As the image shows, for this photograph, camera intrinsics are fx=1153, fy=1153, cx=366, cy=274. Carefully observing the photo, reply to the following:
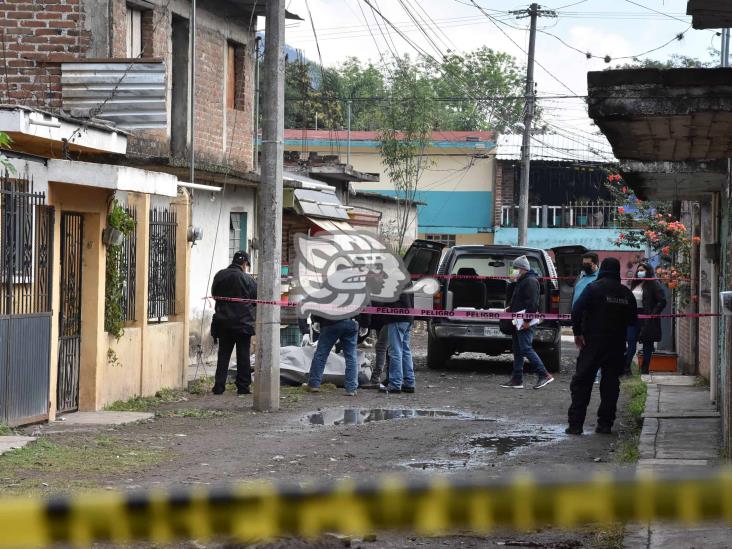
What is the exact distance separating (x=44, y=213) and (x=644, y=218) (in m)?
14.6

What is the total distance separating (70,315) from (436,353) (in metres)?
7.70

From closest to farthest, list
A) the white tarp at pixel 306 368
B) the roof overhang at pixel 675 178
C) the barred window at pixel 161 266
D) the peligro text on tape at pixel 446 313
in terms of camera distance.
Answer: the roof overhang at pixel 675 178 < the peligro text on tape at pixel 446 313 < the barred window at pixel 161 266 < the white tarp at pixel 306 368

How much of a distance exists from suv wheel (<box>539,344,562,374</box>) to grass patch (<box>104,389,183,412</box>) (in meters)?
6.41

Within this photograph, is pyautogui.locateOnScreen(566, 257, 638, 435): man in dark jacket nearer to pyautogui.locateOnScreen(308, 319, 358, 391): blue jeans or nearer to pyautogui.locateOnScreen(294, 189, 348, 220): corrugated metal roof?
pyautogui.locateOnScreen(308, 319, 358, 391): blue jeans

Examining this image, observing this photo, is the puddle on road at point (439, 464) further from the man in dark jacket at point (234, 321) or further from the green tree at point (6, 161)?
the man in dark jacket at point (234, 321)

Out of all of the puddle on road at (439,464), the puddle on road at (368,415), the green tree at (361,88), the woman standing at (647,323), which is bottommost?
the puddle on road at (368,415)

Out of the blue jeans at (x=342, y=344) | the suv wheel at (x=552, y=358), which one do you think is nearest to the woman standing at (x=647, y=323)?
the suv wheel at (x=552, y=358)

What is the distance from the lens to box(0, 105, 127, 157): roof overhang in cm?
1067

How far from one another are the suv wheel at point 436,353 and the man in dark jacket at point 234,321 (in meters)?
4.72

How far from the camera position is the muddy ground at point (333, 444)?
8.57m

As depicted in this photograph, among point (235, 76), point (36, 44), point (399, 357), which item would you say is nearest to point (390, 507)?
point (399, 357)

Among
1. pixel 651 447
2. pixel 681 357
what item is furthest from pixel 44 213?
pixel 681 357

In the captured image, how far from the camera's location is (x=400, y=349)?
15.1 metres

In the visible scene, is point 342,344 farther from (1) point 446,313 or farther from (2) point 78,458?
(2) point 78,458
